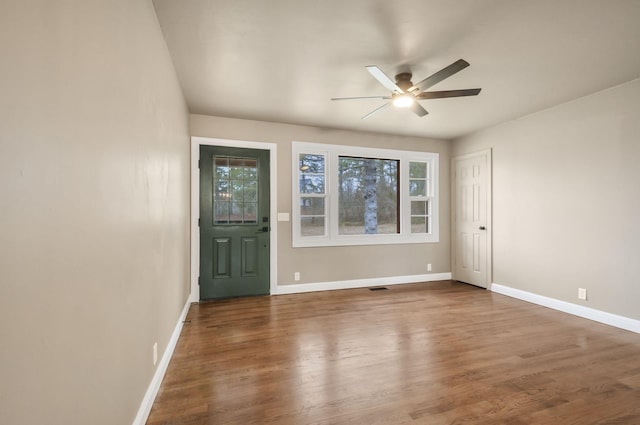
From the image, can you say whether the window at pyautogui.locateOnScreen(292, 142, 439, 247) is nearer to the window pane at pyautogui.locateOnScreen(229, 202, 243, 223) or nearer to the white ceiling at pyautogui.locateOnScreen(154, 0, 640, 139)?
the window pane at pyautogui.locateOnScreen(229, 202, 243, 223)

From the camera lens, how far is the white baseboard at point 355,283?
434cm

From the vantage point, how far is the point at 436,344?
2674 mm

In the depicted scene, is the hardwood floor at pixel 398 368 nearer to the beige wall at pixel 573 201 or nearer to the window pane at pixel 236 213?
the beige wall at pixel 573 201

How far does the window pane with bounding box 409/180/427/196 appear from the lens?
5145 mm

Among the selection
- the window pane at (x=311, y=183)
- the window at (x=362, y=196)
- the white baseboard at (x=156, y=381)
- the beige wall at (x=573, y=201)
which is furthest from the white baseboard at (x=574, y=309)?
the white baseboard at (x=156, y=381)

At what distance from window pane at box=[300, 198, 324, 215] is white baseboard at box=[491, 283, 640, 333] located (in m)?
2.95

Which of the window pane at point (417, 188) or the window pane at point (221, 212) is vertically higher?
the window pane at point (417, 188)

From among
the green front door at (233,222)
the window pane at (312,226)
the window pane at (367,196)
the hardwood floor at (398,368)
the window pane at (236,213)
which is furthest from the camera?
Answer: the window pane at (367,196)

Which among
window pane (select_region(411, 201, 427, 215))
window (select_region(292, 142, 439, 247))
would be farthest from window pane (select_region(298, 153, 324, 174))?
window pane (select_region(411, 201, 427, 215))

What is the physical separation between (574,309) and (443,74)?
327 centimetres

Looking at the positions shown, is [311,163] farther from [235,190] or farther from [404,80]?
[404,80]

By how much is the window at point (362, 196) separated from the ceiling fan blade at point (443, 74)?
Result: 6.85ft

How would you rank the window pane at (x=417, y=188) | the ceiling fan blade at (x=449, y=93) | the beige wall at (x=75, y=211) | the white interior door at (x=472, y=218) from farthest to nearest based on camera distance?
1. the window pane at (x=417, y=188)
2. the white interior door at (x=472, y=218)
3. the ceiling fan blade at (x=449, y=93)
4. the beige wall at (x=75, y=211)

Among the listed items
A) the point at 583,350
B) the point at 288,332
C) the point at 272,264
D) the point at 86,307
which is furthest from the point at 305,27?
the point at 583,350
